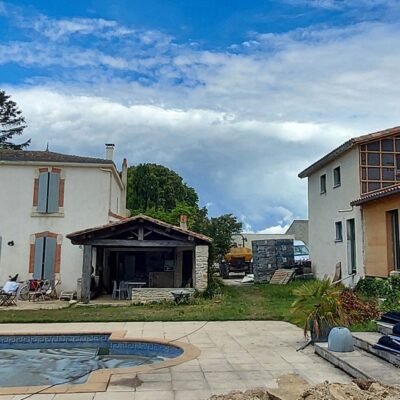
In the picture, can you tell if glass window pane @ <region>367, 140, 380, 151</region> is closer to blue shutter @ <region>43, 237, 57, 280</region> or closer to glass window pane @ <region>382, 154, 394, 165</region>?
glass window pane @ <region>382, 154, 394, 165</region>

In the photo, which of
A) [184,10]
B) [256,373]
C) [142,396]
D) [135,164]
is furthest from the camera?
[135,164]

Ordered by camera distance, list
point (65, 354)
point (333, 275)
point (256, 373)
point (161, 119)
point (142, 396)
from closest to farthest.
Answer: point (142, 396) < point (256, 373) < point (65, 354) < point (333, 275) < point (161, 119)

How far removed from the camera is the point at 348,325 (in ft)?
26.4

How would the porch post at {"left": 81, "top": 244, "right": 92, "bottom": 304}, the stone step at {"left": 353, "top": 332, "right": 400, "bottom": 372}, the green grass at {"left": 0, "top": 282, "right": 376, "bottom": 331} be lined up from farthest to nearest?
the porch post at {"left": 81, "top": 244, "right": 92, "bottom": 304} → the green grass at {"left": 0, "top": 282, "right": 376, "bottom": 331} → the stone step at {"left": 353, "top": 332, "right": 400, "bottom": 372}

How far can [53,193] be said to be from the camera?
1917 cm

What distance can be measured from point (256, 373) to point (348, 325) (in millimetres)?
2660

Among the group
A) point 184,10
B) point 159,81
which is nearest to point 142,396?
point 184,10

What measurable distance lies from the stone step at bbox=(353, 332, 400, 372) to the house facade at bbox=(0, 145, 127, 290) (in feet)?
44.8

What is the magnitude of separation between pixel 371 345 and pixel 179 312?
698 centimetres

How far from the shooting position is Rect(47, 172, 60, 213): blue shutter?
19.1 m

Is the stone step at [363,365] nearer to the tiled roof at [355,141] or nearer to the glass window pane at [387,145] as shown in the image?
the tiled roof at [355,141]

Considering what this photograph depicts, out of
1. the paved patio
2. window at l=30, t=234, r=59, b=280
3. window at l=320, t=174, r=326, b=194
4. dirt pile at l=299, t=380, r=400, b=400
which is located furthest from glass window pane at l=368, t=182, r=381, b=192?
dirt pile at l=299, t=380, r=400, b=400

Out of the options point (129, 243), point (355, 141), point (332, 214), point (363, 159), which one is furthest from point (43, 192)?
point (363, 159)

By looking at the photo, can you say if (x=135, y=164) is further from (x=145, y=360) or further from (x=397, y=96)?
(x=145, y=360)
